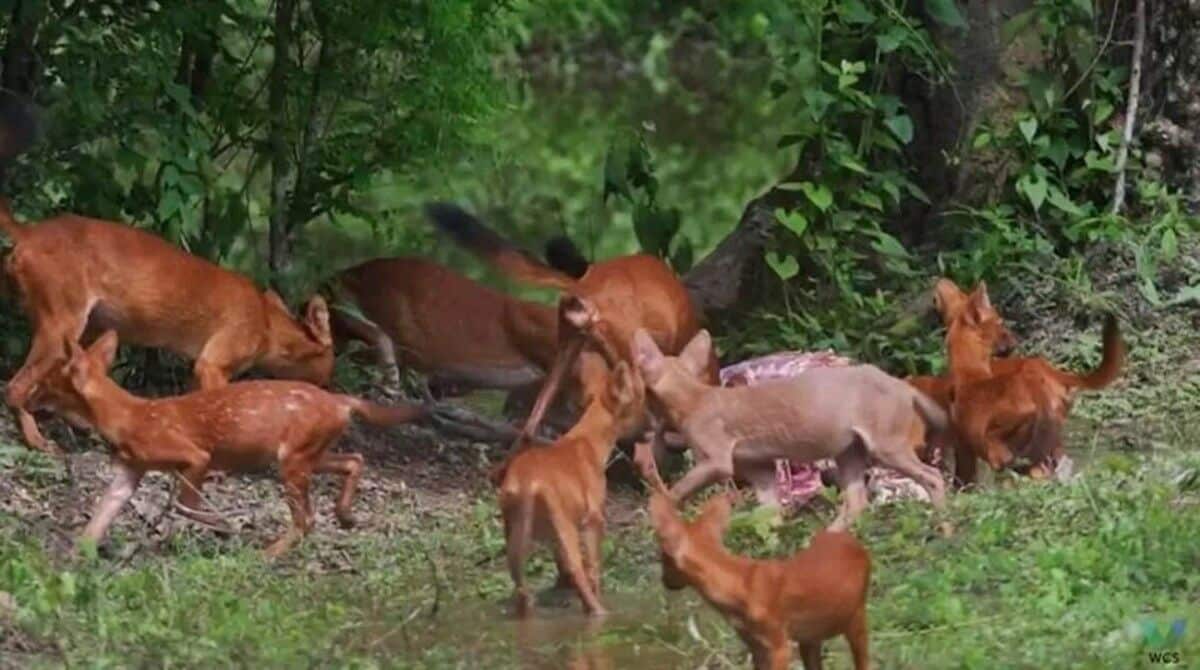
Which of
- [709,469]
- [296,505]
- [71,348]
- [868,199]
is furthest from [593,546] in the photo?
[868,199]

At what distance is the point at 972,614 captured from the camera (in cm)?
749

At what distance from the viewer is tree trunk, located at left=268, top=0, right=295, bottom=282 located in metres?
11.5

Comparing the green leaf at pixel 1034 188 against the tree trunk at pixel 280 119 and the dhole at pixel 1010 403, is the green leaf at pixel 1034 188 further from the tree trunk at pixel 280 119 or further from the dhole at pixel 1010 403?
the tree trunk at pixel 280 119

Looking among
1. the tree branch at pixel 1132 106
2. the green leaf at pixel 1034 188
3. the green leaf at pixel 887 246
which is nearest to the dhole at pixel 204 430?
the green leaf at pixel 887 246

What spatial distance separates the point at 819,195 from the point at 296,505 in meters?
3.70

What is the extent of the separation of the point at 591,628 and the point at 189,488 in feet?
5.52

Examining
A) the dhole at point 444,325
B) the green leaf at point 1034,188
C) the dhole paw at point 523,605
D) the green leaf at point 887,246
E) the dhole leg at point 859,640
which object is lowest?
the dhole at point 444,325

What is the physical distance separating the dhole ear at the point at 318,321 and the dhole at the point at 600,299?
0.79 m

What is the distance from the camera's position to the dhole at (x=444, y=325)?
452 inches

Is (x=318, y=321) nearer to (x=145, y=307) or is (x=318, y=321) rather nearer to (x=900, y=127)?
(x=145, y=307)

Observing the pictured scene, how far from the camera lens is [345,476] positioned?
9688 mm

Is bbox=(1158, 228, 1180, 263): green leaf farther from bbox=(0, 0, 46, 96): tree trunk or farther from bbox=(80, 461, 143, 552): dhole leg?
bbox=(80, 461, 143, 552): dhole leg

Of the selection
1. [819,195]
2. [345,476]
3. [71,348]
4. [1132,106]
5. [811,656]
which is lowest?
A: [345,476]

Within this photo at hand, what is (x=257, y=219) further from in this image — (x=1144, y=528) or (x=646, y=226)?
(x=1144, y=528)
